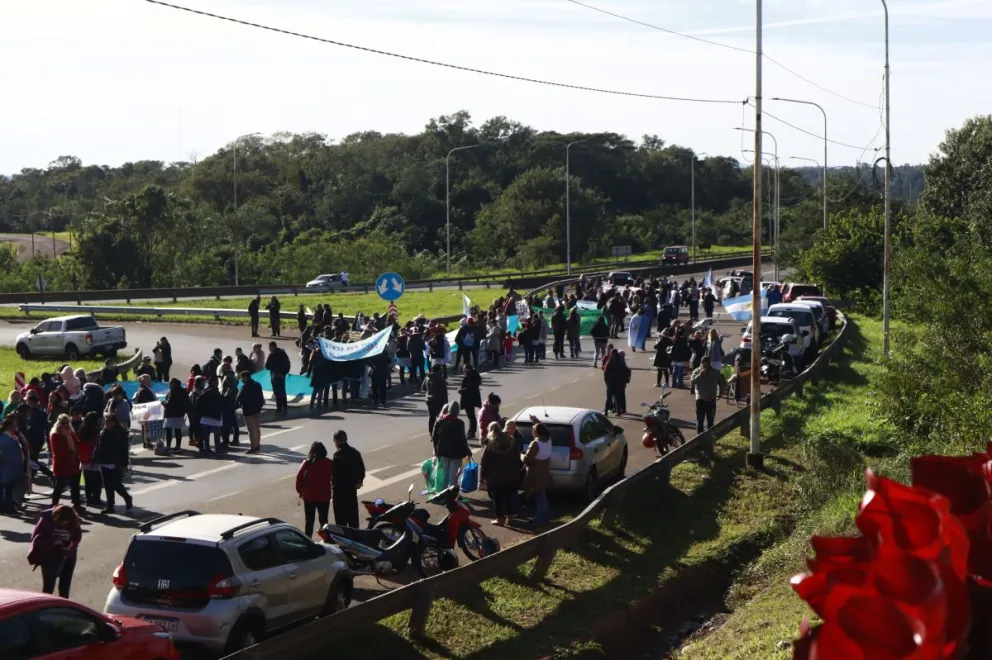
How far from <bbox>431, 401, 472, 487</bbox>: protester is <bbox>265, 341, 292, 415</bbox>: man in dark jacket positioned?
947 centimetres

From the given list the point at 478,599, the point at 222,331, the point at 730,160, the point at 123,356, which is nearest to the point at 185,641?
the point at 478,599

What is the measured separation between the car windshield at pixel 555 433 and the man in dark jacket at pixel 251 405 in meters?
6.35

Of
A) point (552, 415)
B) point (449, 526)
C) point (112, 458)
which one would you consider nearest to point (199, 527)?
point (449, 526)

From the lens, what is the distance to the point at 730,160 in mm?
155375

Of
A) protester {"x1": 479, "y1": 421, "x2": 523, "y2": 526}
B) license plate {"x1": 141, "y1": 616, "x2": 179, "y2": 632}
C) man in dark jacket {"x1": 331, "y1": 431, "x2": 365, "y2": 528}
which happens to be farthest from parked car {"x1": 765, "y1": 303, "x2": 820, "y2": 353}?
license plate {"x1": 141, "y1": 616, "x2": 179, "y2": 632}

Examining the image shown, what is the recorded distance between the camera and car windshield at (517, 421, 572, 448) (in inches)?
720

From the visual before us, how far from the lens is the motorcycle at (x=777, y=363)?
31.8m

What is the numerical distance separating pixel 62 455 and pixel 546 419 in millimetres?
7145

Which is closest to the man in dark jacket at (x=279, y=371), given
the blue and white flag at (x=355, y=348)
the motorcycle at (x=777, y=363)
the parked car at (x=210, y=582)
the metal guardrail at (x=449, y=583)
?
the blue and white flag at (x=355, y=348)

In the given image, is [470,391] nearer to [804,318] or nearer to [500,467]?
[500,467]

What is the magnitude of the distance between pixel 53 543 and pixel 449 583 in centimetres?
408

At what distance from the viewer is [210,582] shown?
10.6 meters

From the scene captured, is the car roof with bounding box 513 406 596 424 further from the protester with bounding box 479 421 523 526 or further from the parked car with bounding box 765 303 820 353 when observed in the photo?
the parked car with bounding box 765 303 820 353

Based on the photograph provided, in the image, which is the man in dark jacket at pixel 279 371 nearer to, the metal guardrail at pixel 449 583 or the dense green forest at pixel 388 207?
the metal guardrail at pixel 449 583
